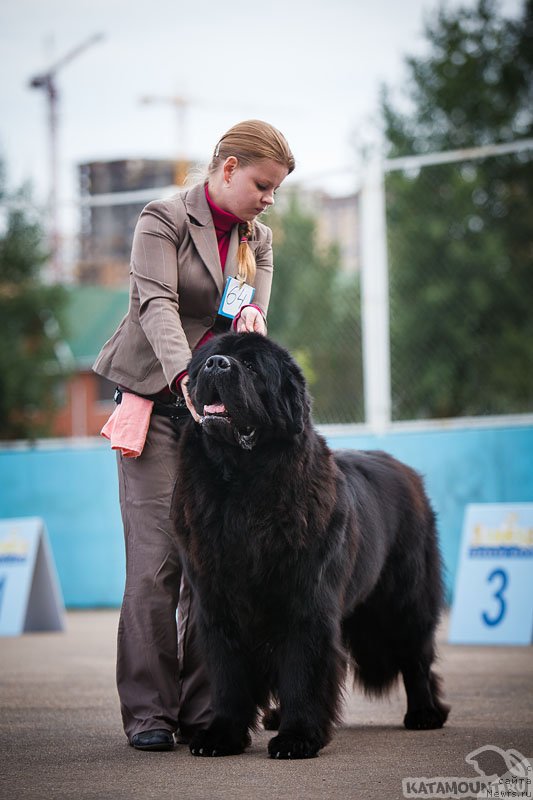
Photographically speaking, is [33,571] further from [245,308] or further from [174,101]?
[174,101]

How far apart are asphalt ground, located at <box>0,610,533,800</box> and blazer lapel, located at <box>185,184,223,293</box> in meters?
1.72

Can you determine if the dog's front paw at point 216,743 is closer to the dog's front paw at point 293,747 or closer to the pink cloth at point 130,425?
the dog's front paw at point 293,747

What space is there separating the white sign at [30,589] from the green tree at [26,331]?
9.00m

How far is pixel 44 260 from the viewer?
76.4 ft

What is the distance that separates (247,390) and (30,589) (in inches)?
217

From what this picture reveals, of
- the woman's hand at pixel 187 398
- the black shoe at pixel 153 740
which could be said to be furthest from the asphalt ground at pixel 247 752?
the woman's hand at pixel 187 398

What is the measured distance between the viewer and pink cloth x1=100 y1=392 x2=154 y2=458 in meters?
4.24

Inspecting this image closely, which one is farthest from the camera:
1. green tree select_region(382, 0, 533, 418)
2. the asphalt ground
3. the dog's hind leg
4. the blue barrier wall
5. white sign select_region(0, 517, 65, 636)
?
green tree select_region(382, 0, 533, 418)

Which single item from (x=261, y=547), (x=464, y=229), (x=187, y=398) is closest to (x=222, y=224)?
(x=187, y=398)

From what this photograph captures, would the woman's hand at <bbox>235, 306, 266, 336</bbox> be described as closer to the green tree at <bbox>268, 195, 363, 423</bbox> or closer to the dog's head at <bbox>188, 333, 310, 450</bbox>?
the dog's head at <bbox>188, 333, 310, 450</bbox>

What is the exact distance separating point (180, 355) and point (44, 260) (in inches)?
783

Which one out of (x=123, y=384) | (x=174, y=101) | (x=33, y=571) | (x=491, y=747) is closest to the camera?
(x=491, y=747)

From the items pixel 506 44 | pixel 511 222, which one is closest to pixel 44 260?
pixel 511 222

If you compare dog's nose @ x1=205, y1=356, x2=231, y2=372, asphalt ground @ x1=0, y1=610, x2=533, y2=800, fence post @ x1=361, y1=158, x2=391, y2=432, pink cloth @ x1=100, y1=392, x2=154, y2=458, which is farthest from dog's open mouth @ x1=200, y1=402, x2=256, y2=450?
fence post @ x1=361, y1=158, x2=391, y2=432
